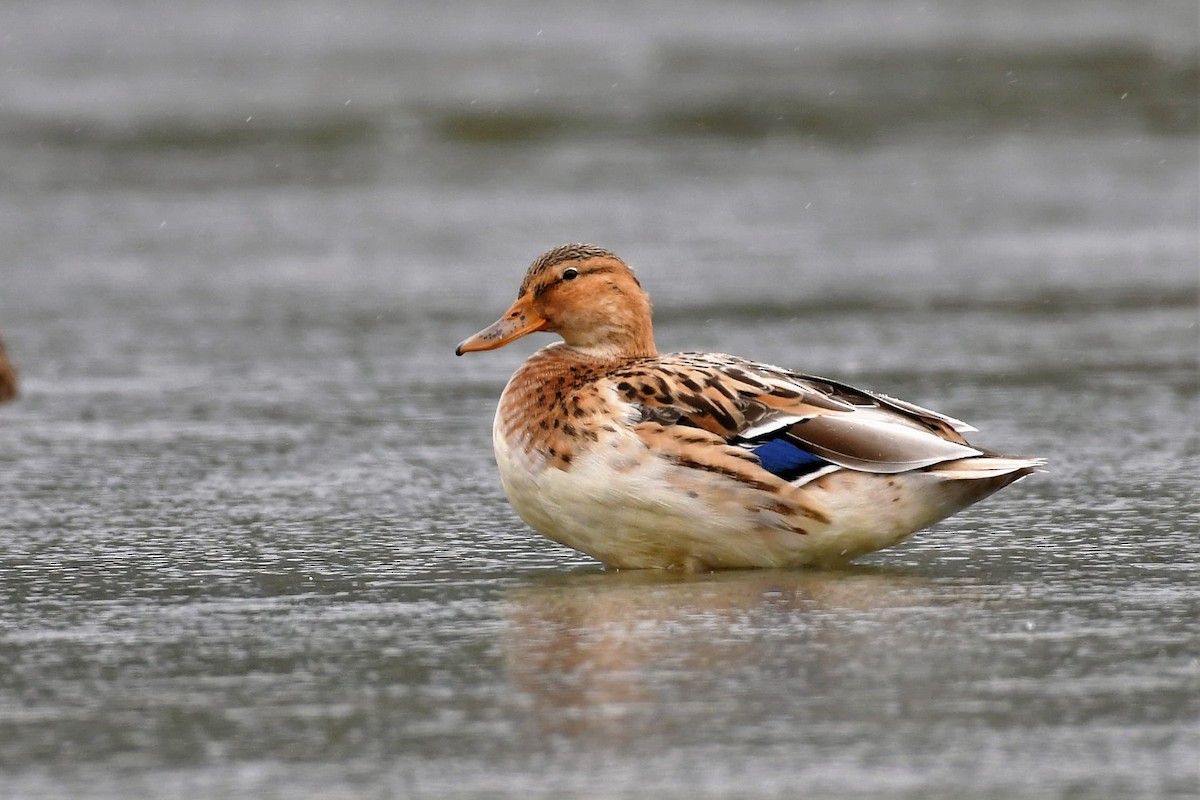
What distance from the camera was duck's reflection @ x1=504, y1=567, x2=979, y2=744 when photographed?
415 cm

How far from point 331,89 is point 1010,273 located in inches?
335

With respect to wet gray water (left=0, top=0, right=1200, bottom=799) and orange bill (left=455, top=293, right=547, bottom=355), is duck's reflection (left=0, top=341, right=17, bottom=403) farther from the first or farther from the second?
orange bill (left=455, top=293, right=547, bottom=355)

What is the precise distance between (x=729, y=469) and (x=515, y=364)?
4457 mm

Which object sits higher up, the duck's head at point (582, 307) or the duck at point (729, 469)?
the duck's head at point (582, 307)

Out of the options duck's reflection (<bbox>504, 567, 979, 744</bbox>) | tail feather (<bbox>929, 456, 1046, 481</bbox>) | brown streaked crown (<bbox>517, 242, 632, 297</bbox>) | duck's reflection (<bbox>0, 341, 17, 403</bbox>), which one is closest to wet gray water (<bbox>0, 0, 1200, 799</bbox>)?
duck's reflection (<bbox>504, 567, 979, 744</bbox>)

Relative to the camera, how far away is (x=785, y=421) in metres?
5.61

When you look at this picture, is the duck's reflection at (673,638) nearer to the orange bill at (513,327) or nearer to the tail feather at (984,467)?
the tail feather at (984,467)

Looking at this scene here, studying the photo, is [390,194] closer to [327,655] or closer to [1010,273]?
[1010,273]

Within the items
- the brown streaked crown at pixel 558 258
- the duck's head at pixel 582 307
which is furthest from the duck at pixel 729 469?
the brown streaked crown at pixel 558 258

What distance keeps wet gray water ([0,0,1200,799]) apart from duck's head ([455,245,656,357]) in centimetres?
63

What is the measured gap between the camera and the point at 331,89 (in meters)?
17.9

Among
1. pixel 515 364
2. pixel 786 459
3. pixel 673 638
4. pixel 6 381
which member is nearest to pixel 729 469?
pixel 786 459

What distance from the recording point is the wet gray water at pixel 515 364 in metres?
3.99

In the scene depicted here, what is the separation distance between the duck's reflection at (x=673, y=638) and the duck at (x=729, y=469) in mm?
114
